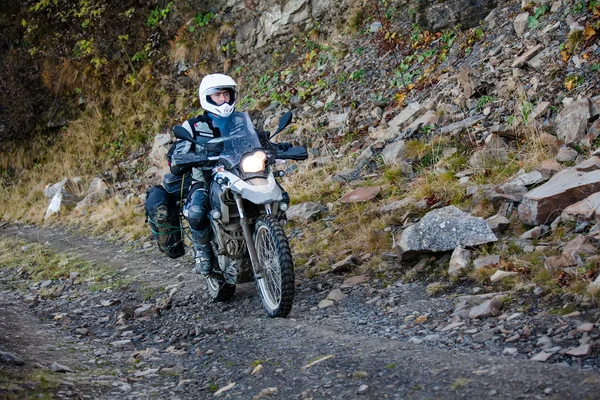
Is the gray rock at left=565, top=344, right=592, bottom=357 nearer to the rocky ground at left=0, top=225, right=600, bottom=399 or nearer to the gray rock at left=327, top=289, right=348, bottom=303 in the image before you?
the rocky ground at left=0, top=225, right=600, bottom=399

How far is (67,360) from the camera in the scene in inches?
205

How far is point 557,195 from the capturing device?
597cm

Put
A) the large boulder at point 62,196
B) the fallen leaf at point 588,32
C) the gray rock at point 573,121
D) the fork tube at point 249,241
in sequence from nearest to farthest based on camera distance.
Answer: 1. the fork tube at point 249,241
2. the gray rock at point 573,121
3. the fallen leaf at point 588,32
4. the large boulder at point 62,196

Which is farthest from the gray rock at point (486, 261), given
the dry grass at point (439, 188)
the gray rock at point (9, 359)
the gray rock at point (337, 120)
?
the gray rock at point (337, 120)

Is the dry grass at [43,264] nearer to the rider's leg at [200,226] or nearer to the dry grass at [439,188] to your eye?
the rider's leg at [200,226]

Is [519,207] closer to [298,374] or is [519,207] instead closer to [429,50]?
[298,374]

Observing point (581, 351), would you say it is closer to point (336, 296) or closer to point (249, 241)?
point (336, 296)

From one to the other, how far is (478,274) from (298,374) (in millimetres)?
2091

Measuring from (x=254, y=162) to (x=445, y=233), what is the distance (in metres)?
1.91

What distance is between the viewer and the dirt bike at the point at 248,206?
18.1 feet

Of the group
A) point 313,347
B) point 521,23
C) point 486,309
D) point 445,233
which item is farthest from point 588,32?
point 313,347

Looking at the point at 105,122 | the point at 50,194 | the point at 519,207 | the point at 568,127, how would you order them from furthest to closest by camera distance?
the point at 105,122 → the point at 50,194 → the point at 568,127 → the point at 519,207

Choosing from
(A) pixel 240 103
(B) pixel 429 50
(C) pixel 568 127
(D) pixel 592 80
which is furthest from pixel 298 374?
(A) pixel 240 103

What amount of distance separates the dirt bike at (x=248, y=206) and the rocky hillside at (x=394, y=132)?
1.27 meters
